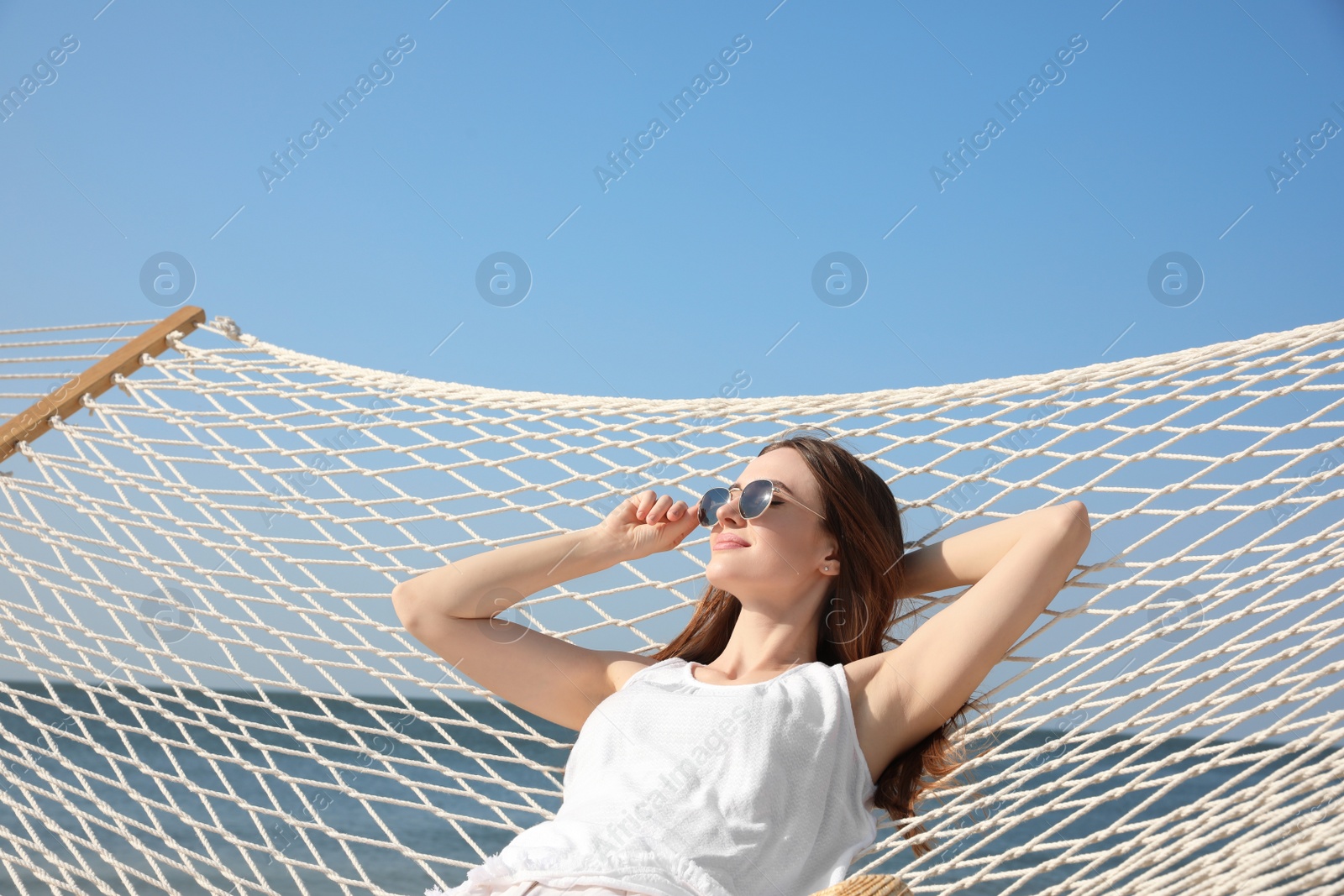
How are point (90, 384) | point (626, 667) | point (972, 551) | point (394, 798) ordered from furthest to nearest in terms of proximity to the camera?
point (394, 798) → point (90, 384) → point (626, 667) → point (972, 551)

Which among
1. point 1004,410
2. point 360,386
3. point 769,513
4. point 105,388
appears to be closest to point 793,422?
point 1004,410

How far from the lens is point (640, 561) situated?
1750 mm

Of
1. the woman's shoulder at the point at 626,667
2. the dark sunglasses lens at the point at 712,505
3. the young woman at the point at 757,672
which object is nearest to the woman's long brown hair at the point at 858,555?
the young woman at the point at 757,672

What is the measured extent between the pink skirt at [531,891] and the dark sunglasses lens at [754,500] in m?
0.50

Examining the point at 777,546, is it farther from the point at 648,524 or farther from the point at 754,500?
the point at 648,524

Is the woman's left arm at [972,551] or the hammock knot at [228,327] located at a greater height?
the hammock knot at [228,327]

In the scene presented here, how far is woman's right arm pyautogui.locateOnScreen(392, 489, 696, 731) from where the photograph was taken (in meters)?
1.46

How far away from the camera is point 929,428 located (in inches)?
69.9

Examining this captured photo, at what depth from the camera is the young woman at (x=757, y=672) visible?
115cm

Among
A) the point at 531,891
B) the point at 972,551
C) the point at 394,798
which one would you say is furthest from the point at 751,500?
the point at 394,798

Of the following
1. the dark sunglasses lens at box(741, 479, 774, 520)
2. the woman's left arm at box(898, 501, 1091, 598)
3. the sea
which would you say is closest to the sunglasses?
the dark sunglasses lens at box(741, 479, 774, 520)

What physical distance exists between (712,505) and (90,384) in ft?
6.16

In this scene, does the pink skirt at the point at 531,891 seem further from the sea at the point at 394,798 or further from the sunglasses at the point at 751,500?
the sunglasses at the point at 751,500

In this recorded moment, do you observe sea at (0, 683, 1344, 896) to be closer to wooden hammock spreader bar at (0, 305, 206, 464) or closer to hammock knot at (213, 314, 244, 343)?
wooden hammock spreader bar at (0, 305, 206, 464)
